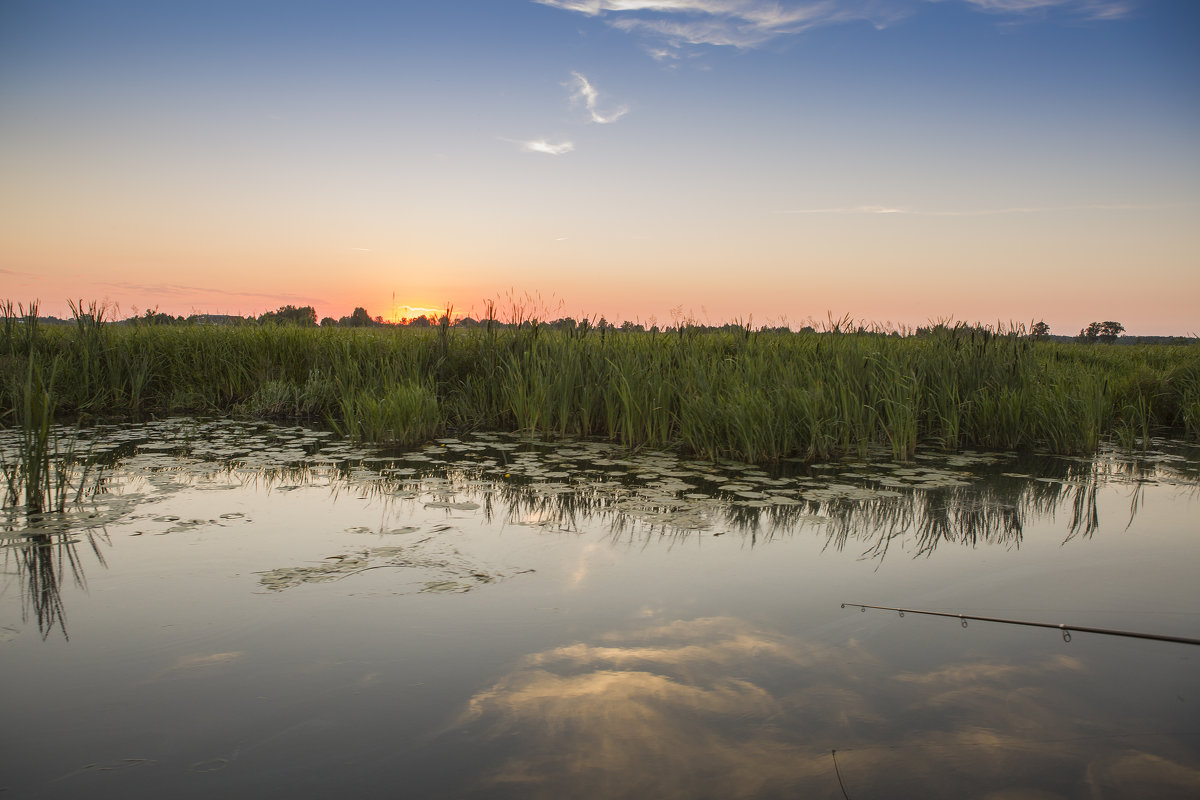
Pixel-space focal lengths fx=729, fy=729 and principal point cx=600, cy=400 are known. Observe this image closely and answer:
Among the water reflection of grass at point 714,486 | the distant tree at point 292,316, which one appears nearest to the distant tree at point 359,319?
the distant tree at point 292,316

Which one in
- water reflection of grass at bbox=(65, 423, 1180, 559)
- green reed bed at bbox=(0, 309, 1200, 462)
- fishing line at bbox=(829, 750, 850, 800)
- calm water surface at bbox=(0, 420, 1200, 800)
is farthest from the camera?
green reed bed at bbox=(0, 309, 1200, 462)

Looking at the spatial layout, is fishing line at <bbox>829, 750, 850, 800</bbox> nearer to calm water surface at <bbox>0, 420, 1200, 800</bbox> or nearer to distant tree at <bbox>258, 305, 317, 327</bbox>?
calm water surface at <bbox>0, 420, 1200, 800</bbox>

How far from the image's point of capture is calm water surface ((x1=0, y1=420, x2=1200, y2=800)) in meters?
1.95

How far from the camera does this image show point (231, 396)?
9.84 m

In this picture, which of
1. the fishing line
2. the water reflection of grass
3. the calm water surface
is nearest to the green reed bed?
the water reflection of grass

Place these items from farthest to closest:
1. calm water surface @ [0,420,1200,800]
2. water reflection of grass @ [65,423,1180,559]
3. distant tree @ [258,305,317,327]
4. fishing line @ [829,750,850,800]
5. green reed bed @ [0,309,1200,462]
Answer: distant tree @ [258,305,317,327]
green reed bed @ [0,309,1200,462]
water reflection of grass @ [65,423,1180,559]
calm water surface @ [0,420,1200,800]
fishing line @ [829,750,850,800]

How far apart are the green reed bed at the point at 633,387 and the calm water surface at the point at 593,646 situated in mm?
1872

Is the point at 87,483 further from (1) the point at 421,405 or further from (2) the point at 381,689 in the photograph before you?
(2) the point at 381,689

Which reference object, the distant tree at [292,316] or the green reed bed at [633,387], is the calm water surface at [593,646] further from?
the distant tree at [292,316]

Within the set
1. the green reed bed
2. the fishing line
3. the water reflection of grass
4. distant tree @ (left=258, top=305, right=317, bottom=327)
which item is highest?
distant tree @ (left=258, top=305, right=317, bottom=327)

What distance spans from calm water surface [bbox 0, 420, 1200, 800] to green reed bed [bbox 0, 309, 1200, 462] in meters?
1.87

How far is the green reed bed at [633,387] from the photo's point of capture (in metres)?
6.74

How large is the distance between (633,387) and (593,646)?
4.65 meters

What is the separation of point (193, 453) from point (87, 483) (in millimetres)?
1299
